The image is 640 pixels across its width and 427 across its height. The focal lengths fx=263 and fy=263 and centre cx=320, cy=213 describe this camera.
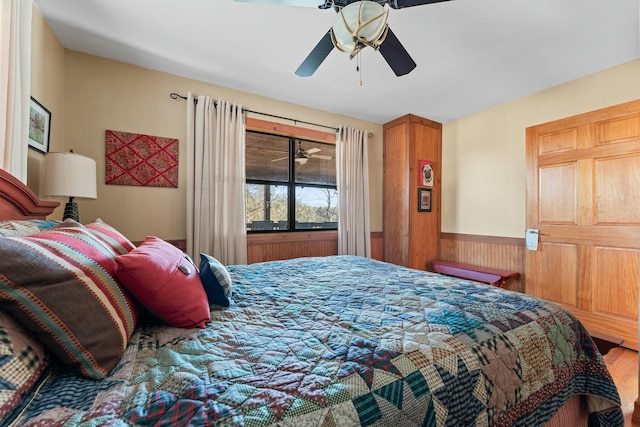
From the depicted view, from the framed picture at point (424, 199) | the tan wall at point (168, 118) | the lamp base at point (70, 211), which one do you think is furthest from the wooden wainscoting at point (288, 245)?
the framed picture at point (424, 199)

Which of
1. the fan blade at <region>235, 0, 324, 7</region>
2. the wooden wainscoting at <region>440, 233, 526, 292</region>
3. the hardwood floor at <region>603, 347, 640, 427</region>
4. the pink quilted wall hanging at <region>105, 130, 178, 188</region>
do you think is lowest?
the hardwood floor at <region>603, 347, 640, 427</region>

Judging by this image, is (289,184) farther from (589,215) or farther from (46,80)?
(589,215)

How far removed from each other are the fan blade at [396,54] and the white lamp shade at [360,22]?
214 millimetres

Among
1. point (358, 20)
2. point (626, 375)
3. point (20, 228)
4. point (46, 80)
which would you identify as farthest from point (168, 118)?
point (626, 375)

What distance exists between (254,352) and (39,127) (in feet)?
7.55

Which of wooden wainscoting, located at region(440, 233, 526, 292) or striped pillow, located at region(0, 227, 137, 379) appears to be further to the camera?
wooden wainscoting, located at region(440, 233, 526, 292)

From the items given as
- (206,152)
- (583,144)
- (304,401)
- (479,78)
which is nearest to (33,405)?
(304,401)

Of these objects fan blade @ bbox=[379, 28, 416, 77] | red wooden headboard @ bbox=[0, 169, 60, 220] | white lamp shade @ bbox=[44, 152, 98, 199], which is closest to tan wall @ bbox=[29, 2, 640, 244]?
white lamp shade @ bbox=[44, 152, 98, 199]

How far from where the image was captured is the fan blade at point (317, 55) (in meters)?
1.74

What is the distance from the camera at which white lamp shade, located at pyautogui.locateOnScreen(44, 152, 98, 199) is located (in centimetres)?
170

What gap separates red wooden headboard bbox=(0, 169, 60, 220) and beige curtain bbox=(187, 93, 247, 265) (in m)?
1.25

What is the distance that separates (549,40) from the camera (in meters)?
2.10

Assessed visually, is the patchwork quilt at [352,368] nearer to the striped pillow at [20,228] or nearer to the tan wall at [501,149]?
the striped pillow at [20,228]

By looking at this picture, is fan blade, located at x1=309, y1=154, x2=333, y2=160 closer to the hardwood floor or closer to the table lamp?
the table lamp
